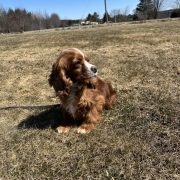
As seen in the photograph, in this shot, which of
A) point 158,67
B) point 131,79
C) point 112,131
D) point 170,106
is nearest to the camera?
point 112,131

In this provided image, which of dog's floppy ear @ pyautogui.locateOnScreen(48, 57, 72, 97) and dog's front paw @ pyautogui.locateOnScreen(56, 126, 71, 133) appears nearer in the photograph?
dog's floppy ear @ pyautogui.locateOnScreen(48, 57, 72, 97)

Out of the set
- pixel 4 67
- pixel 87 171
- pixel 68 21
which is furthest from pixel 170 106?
pixel 68 21

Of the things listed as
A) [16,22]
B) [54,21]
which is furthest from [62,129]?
[54,21]

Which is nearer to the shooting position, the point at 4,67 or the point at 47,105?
the point at 47,105

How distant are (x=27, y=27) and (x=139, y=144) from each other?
4576 cm

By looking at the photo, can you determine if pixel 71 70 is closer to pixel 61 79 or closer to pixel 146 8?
pixel 61 79

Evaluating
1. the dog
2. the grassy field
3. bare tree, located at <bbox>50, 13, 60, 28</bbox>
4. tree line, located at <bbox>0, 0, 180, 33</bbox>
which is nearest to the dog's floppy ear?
the dog

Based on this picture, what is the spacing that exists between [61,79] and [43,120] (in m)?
0.98

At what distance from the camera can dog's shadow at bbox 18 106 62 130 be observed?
127 inches

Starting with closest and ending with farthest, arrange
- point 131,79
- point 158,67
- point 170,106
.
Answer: point 170,106
point 131,79
point 158,67

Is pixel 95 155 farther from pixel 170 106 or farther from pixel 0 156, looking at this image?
pixel 170 106

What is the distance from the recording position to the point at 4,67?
6.43 m

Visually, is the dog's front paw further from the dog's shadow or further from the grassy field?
the dog's shadow

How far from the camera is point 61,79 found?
2.71 meters
